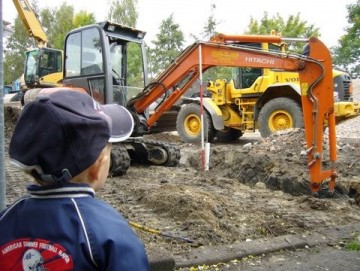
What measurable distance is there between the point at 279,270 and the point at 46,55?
13.6 meters

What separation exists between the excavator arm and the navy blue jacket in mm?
5185

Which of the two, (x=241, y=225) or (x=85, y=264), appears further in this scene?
(x=241, y=225)

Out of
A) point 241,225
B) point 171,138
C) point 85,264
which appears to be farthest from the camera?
point 171,138

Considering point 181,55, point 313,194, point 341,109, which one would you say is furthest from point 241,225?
point 341,109

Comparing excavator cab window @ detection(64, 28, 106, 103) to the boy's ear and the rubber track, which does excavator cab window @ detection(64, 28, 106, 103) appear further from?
the boy's ear

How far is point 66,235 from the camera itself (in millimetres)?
1221

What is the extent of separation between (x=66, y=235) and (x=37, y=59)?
15109 mm

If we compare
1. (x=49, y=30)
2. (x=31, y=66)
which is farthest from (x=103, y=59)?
(x=49, y=30)

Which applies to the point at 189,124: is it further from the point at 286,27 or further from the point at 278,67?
the point at 286,27

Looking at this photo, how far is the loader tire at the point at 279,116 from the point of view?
10852 millimetres

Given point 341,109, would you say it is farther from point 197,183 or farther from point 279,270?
point 279,270

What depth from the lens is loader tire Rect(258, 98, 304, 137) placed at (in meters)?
10.9

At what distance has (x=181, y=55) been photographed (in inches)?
325

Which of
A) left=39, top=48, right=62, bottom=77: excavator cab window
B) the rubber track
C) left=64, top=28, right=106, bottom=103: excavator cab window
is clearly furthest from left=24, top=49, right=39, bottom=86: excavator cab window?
the rubber track
